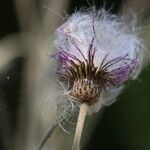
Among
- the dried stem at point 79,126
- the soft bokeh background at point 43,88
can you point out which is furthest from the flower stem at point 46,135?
the soft bokeh background at point 43,88

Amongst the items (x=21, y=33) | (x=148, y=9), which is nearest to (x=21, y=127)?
(x=21, y=33)

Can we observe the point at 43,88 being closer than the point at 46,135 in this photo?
No

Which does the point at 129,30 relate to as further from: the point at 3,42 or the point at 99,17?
the point at 3,42

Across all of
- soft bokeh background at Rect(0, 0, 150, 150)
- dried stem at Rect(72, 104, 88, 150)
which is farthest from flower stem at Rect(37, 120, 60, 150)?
soft bokeh background at Rect(0, 0, 150, 150)

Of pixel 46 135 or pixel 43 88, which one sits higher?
pixel 43 88

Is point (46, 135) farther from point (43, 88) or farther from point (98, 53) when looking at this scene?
point (43, 88)

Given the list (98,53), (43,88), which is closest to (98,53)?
(98,53)

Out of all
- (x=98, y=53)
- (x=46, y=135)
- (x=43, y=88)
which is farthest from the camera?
(x=43, y=88)
